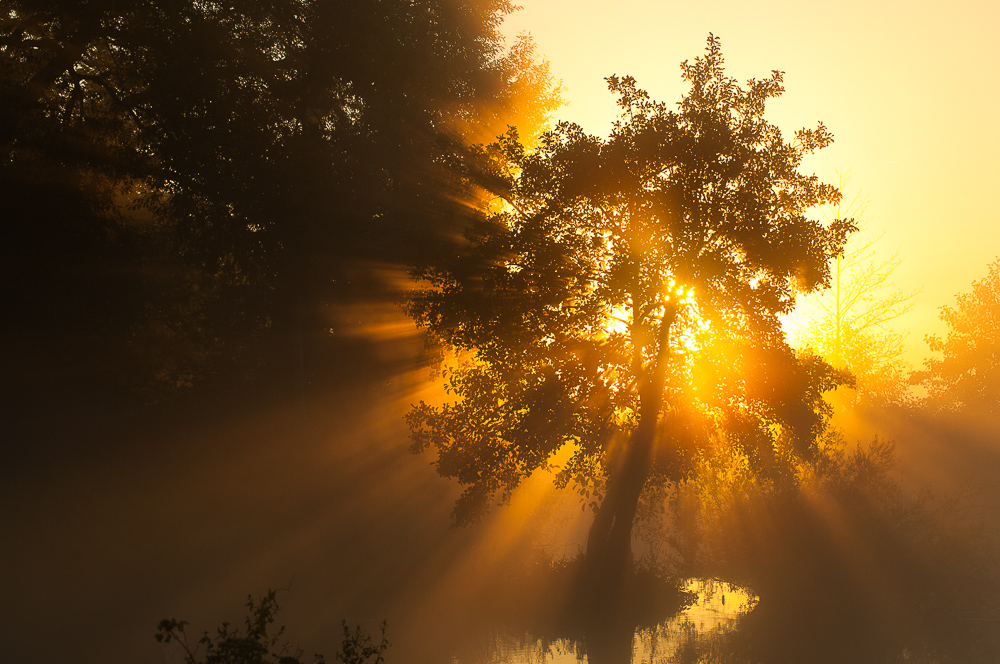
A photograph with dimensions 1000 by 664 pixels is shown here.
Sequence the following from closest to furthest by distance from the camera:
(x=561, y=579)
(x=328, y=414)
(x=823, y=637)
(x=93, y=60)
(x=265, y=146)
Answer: (x=93, y=60) → (x=265, y=146) → (x=823, y=637) → (x=328, y=414) → (x=561, y=579)

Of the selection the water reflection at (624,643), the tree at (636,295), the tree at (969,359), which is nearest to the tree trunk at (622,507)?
the tree at (636,295)

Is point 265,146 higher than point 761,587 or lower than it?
higher

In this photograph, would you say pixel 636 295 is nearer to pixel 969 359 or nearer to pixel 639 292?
pixel 639 292

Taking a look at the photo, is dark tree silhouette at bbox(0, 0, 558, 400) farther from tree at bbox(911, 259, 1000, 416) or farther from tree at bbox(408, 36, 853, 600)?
tree at bbox(911, 259, 1000, 416)

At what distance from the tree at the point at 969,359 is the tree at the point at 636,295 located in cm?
2960

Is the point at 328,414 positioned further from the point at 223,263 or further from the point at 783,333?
the point at 783,333

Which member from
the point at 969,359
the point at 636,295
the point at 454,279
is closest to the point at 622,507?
the point at 636,295

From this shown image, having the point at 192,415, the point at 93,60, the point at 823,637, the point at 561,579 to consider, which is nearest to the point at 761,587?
the point at 823,637

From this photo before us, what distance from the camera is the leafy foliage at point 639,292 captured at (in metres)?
15.5

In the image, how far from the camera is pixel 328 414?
750 inches

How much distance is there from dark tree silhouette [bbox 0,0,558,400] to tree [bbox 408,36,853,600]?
283cm

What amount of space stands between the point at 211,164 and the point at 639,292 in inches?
404

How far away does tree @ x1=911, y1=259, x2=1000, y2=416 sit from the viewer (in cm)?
4050

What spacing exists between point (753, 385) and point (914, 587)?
9.86 meters
